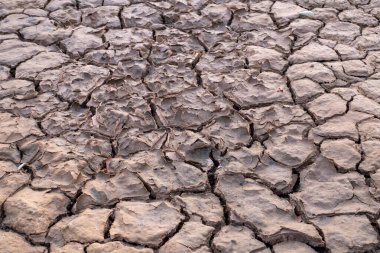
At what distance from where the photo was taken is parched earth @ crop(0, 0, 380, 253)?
2002 mm

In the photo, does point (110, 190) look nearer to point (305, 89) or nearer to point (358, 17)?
point (305, 89)

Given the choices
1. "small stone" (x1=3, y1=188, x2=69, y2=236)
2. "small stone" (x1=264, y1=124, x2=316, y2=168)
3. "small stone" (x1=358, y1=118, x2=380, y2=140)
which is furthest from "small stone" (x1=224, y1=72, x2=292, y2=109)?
"small stone" (x1=3, y1=188, x2=69, y2=236)

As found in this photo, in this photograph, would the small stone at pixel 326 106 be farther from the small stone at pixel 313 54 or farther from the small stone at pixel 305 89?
the small stone at pixel 313 54

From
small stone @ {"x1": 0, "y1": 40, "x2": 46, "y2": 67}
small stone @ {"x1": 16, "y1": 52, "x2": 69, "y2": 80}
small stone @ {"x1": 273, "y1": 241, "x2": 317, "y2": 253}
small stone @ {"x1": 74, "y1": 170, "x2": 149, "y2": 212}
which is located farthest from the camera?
small stone @ {"x1": 0, "y1": 40, "x2": 46, "y2": 67}

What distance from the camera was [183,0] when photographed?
11.7 feet

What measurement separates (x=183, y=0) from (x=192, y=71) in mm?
879

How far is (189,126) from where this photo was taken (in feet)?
8.28

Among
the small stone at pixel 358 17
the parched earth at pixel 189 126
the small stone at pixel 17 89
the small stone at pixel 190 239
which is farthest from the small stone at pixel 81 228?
the small stone at pixel 358 17

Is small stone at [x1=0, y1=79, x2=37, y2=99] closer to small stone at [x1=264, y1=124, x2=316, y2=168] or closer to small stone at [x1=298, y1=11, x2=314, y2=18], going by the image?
small stone at [x1=264, y1=124, x2=316, y2=168]

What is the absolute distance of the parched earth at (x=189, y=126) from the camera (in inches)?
78.8

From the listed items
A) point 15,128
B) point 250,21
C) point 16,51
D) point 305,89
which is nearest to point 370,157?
point 305,89

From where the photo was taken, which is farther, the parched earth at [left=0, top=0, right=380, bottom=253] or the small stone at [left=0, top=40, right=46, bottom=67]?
the small stone at [left=0, top=40, right=46, bottom=67]

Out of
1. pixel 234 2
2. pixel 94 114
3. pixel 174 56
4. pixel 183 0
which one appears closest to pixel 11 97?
pixel 94 114

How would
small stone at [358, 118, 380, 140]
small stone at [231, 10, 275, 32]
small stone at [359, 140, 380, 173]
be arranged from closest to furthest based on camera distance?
small stone at [359, 140, 380, 173], small stone at [358, 118, 380, 140], small stone at [231, 10, 275, 32]
